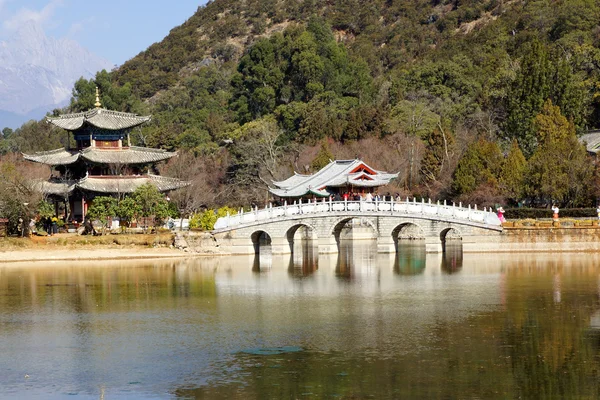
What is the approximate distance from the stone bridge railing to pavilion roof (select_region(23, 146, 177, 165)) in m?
12.3

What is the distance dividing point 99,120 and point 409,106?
29155 mm

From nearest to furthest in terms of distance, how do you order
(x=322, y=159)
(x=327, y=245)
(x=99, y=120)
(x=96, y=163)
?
(x=327, y=245) < (x=96, y=163) < (x=99, y=120) < (x=322, y=159)

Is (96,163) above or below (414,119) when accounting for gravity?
below

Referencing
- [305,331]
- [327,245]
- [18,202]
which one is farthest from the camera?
[327,245]

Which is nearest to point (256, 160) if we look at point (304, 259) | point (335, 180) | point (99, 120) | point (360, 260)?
point (335, 180)

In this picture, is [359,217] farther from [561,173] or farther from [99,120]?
[99,120]

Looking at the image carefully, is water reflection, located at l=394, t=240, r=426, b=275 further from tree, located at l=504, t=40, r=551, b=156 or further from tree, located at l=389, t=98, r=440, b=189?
tree, located at l=389, t=98, r=440, b=189

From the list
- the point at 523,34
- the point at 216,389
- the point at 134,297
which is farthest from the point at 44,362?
the point at 523,34

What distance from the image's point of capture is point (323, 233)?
5488cm

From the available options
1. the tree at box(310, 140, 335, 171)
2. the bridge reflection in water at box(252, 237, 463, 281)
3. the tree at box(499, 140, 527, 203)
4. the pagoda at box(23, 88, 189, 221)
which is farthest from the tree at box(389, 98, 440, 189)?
the pagoda at box(23, 88, 189, 221)

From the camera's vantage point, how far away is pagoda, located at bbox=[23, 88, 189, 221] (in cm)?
6200

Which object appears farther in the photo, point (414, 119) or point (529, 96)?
point (414, 119)

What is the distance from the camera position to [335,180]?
64.9 m

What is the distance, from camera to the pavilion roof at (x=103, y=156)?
206 ft
